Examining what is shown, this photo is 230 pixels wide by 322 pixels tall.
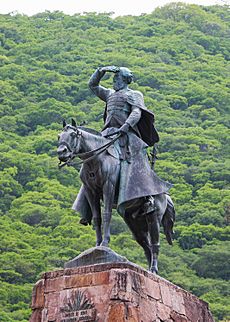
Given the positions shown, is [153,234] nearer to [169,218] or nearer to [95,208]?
[169,218]

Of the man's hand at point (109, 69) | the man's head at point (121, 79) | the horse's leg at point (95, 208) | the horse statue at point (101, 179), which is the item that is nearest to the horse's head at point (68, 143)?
the horse statue at point (101, 179)

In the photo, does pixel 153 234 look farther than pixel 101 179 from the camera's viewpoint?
Yes

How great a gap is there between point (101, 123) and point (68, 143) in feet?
134

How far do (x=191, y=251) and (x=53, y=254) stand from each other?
7.00 m

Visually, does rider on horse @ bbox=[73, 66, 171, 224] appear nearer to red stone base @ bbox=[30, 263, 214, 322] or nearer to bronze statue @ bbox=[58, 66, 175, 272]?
bronze statue @ bbox=[58, 66, 175, 272]

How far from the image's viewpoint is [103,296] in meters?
9.55

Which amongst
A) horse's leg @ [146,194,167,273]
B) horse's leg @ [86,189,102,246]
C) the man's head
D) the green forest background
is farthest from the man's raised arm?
Result: the green forest background

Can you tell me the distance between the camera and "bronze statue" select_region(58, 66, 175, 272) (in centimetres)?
1029

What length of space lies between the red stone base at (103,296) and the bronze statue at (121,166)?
1.90ft

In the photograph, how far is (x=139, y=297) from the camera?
9656mm

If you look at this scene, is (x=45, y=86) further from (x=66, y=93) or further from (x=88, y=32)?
(x=88, y=32)

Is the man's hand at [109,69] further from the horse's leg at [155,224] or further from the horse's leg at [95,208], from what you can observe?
the horse's leg at [155,224]

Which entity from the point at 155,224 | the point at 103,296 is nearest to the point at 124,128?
the point at 155,224

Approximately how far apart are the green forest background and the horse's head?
24.1m
